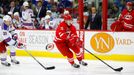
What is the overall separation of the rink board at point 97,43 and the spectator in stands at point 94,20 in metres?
0.39

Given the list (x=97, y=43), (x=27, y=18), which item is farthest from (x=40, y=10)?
(x=97, y=43)

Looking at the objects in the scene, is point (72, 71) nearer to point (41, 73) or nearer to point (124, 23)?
point (41, 73)

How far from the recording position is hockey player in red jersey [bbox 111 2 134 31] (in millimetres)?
9441

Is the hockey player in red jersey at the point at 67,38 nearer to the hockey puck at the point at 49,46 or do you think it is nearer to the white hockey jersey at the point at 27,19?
the hockey puck at the point at 49,46

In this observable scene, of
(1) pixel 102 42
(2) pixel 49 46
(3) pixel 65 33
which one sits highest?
(3) pixel 65 33

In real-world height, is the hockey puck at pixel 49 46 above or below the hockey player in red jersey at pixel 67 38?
below

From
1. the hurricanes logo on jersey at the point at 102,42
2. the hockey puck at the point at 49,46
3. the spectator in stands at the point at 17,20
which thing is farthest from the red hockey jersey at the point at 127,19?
the spectator in stands at the point at 17,20

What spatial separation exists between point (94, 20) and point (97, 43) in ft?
1.91

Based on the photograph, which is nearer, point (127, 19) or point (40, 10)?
point (127, 19)

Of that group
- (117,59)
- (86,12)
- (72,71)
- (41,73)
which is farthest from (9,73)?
(86,12)

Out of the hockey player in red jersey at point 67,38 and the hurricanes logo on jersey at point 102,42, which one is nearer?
the hockey player in red jersey at point 67,38

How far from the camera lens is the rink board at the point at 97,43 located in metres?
9.51

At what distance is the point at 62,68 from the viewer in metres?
8.73

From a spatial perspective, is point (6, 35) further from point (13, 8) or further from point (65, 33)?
point (13, 8)
